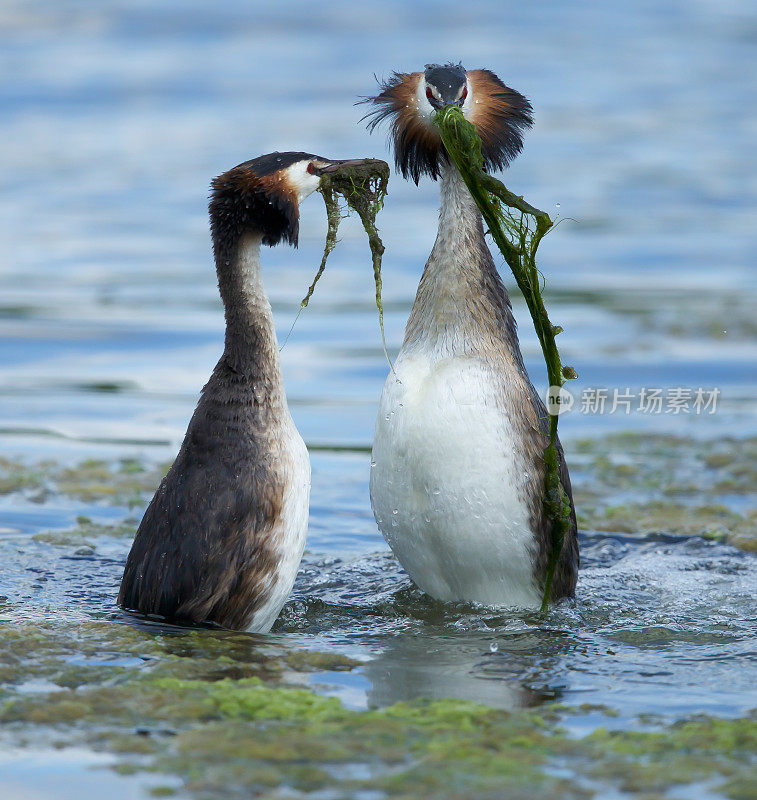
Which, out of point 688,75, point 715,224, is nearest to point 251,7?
point 688,75

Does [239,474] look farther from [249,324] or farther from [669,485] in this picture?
[669,485]

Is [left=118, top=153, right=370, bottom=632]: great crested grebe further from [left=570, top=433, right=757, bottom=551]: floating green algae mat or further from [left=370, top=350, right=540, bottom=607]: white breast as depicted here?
[left=570, top=433, right=757, bottom=551]: floating green algae mat

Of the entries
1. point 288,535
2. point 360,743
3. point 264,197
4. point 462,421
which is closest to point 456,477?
point 462,421

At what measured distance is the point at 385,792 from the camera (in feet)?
13.5

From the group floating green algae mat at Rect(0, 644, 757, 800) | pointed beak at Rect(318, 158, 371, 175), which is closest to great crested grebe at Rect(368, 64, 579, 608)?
pointed beak at Rect(318, 158, 371, 175)

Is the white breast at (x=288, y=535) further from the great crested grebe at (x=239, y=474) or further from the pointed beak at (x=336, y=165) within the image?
the pointed beak at (x=336, y=165)

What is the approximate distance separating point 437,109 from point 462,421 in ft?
4.84

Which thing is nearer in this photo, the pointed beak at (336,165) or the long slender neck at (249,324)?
the long slender neck at (249,324)

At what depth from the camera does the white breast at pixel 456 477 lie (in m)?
6.09

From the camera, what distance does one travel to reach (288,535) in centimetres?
583

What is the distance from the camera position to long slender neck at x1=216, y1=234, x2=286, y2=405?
598cm

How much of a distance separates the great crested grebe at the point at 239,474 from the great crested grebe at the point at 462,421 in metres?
0.56

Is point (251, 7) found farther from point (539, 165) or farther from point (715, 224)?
point (715, 224)

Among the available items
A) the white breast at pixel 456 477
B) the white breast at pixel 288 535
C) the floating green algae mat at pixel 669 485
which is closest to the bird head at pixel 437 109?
the white breast at pixel 456 477
